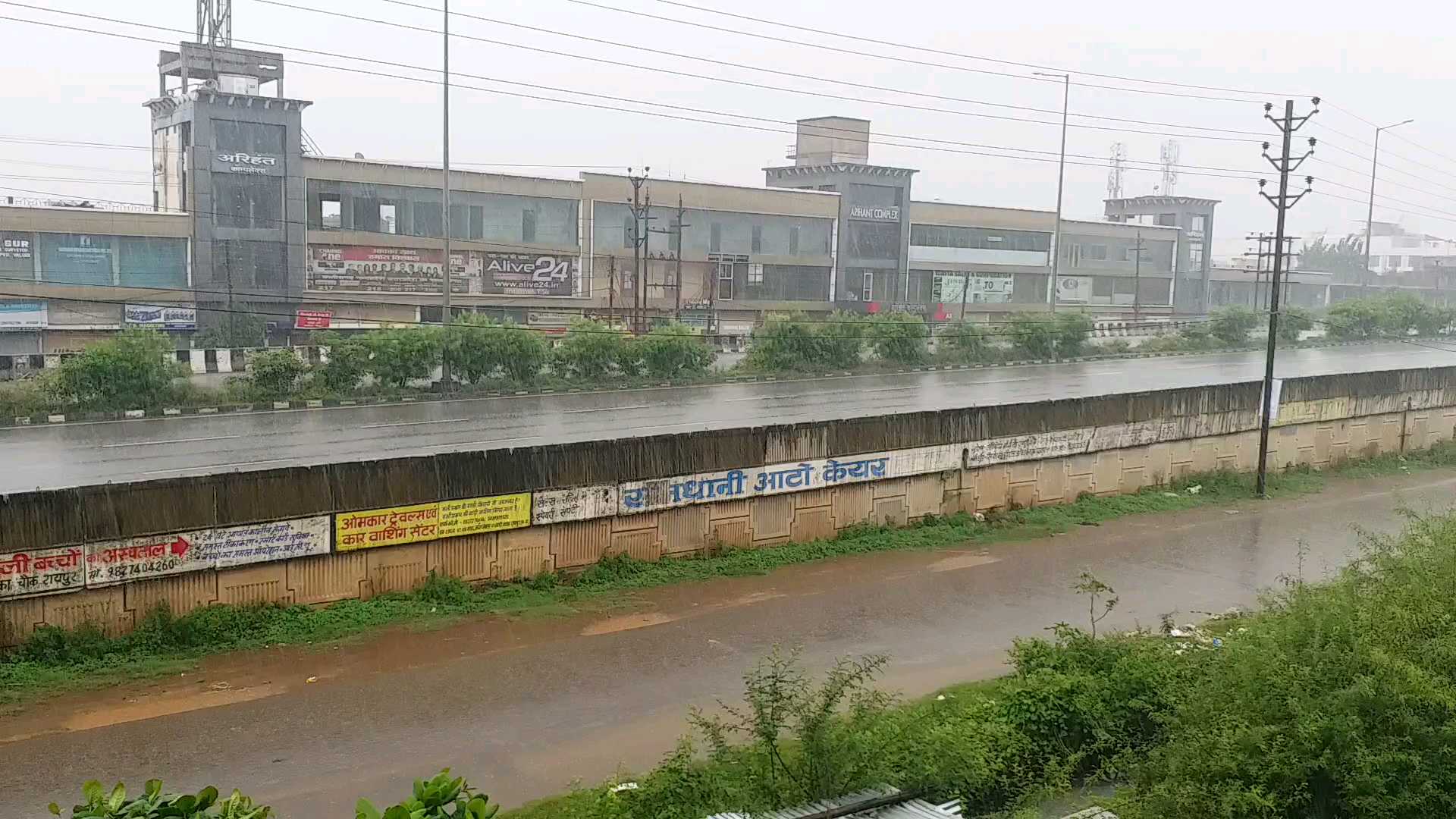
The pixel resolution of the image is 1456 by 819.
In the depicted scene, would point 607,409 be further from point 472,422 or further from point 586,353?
point 586,353

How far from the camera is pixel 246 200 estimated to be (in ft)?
140

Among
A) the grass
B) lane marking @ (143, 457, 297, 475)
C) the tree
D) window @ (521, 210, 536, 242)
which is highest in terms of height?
the tree

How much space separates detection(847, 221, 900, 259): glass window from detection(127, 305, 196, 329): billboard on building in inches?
1332

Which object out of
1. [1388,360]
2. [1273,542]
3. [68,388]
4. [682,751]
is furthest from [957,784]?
[1388,360]

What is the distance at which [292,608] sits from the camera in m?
15.2

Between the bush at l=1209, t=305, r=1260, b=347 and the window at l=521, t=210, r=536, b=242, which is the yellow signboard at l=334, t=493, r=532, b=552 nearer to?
the window at l=521, t=210, r=536, b=242

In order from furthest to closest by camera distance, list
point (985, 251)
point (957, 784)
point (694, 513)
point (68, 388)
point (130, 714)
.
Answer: point (985, 251) < point (68, 388) < point (694, 513) < point (130, 714) < point (957, 784)

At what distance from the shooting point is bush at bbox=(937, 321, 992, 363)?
148 feet

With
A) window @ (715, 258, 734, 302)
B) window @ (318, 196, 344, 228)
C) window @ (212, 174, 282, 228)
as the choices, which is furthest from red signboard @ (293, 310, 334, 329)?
window @ (715, 258, 734, 302)

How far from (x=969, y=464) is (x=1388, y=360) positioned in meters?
36.8

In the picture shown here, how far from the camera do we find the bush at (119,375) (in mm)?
27188

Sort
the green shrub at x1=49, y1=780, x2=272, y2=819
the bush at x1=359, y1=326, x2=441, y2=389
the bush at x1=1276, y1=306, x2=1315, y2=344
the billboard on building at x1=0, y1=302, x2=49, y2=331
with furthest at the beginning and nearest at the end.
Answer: the bush at x1=1276, y1=306, x2=1315, y2=344 → the billboard on building at x1=0, y1=302, x2=49, y2=331 → the bush at x1=359, y1=326, x2=441, y2=389 → the green shrub at x1=49, y1=780, x2=272, y2=819

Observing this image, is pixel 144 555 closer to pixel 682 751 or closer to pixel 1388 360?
pixel 682 751

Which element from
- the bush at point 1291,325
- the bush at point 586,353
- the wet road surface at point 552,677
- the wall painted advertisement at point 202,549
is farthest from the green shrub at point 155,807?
the bush at point 1291,325
